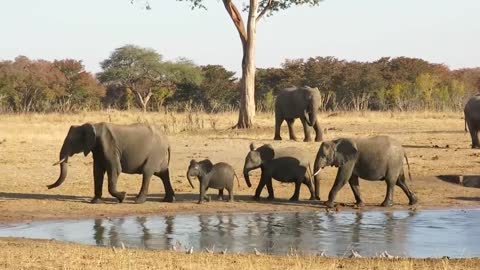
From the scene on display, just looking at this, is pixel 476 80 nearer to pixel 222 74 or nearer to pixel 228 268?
pixel 222 74

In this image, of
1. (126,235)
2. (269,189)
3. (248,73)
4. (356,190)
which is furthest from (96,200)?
(248,73)

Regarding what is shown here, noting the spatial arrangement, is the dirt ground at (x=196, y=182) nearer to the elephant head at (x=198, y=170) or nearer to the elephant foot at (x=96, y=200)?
the elephant foot at (x=96, y=200)

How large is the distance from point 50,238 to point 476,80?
79.2 m

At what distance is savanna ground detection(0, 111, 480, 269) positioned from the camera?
11.1 metres

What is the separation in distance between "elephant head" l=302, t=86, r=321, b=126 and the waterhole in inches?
432

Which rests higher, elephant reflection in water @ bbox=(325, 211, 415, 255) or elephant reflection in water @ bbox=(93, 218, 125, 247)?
elephant reflection in water @ bbox=(93, 218, 125, 247)

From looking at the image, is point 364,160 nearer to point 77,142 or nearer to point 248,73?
point 77,142

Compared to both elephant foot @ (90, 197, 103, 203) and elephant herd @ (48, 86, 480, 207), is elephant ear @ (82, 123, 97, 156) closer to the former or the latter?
elephant herd @ (48, 86, 480, 207)

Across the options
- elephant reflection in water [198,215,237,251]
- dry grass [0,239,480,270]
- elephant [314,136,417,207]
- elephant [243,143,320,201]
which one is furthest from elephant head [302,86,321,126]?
dry grass [0,239,480,270]

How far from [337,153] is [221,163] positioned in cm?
226

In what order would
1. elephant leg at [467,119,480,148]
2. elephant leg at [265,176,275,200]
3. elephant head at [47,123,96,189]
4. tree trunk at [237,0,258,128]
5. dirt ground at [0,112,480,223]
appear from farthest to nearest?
1. tree trunk at [237,0,258,128]
2. elephant leg at [467,119,480,148]
3. elephant leg at [265,176,275,200]
4. elephant head at [47,123,96,189]
5. dirt ground at [0,112,480,223]

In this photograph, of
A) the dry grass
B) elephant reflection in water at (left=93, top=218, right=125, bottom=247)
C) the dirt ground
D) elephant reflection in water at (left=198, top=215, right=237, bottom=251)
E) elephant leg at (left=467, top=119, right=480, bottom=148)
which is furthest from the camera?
elephant leg at (left=467, top=119, right=480, bottom=148)

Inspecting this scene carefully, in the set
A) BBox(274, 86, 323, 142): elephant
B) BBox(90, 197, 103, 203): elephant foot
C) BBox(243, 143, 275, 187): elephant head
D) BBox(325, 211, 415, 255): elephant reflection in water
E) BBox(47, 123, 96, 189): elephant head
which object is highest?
BBox(274, 86, 323, 142): elephant

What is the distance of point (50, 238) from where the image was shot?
1391 centimetres
